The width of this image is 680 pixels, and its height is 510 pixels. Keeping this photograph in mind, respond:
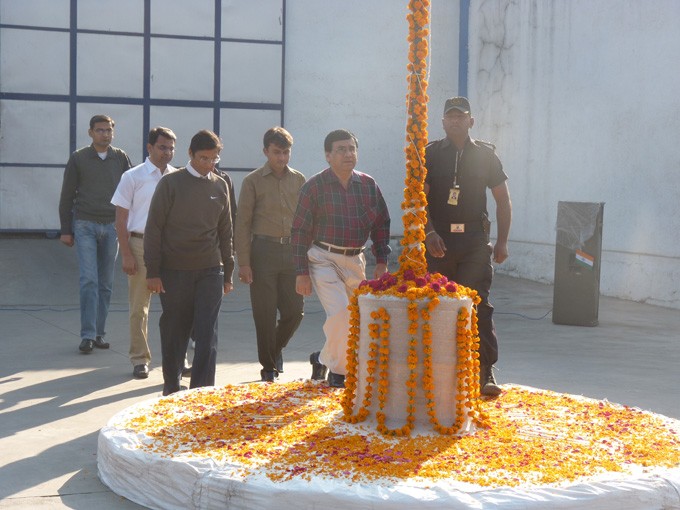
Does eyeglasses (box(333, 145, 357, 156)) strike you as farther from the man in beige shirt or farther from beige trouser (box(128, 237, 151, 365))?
beige trouser (box(128, 237, 151, 365))

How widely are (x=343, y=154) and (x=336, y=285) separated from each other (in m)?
0.86

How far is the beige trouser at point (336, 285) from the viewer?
6734mm

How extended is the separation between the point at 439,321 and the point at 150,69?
11.3 metres

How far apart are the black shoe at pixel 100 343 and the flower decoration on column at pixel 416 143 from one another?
416 centimetres

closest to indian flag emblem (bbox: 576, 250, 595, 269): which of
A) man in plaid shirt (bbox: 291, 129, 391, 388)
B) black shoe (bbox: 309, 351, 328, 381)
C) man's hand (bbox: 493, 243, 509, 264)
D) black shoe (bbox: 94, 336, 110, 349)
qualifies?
man's hand (bbox: 493, 243, 509, 264)

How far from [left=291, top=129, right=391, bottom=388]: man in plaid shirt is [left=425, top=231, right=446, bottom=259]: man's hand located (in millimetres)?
343

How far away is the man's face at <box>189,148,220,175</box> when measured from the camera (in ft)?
22.0

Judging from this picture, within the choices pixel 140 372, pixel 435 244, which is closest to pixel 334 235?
pixel 435 244

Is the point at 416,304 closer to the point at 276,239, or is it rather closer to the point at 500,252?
the point at 500,252

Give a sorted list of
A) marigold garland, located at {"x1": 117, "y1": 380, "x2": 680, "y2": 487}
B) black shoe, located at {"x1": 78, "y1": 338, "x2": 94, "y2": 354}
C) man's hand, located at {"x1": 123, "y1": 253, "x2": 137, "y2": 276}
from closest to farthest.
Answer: marigold garland, located at {"x1": 117, "y1": 380, "x2": 680, "y2": 487}, man's hand, located at {"x1": 123, "y1": 253, "x2": 137, "y2": 276}, black shoe, located at {"x1": 78, "y1": 338, "x2": 94, "y2": 354}

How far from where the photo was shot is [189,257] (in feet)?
22.1

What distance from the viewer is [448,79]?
17.6 metres

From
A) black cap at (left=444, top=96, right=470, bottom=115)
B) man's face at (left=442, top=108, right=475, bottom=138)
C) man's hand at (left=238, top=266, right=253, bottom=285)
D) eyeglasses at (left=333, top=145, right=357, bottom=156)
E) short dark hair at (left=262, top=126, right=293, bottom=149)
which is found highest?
black cap at (left=444, top=96, right=470, bottom=115)

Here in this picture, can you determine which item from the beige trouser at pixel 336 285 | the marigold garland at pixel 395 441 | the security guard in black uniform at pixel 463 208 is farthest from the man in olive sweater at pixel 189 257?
the security guard in black uniform at pixel 463 208
